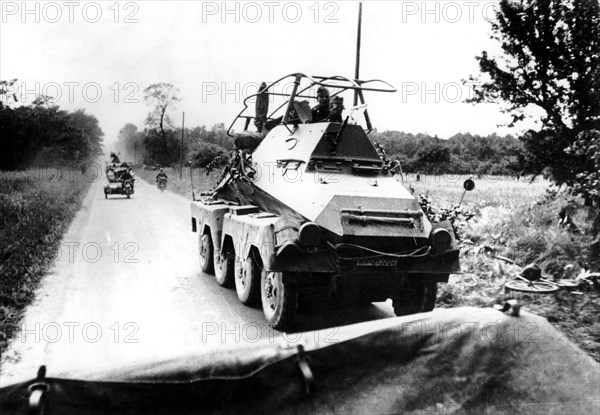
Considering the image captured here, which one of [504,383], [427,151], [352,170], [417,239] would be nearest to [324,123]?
[352,170]

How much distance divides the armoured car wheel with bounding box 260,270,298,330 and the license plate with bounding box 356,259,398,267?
721 millimetres

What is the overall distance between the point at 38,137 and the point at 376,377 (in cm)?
3649

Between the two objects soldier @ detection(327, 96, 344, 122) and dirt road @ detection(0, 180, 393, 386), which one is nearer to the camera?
dirt road @ detection(0, 180, 393, 386)

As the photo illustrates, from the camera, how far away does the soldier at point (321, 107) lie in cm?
790

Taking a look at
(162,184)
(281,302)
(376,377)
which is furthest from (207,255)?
(162,184)

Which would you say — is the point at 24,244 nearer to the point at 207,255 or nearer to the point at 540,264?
the point at 207,255

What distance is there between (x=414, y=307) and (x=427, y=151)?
40953 mm

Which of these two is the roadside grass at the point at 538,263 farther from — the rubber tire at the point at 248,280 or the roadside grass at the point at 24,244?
the roadside grass at the point at 24,244

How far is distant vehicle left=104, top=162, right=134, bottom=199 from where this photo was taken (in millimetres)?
25438

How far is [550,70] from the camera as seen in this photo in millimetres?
10383

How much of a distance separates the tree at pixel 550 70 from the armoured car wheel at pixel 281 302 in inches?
209

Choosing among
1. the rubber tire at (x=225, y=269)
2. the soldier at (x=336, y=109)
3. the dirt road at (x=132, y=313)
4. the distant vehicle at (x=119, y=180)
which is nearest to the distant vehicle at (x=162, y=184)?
the distant vehicle at (x=119, y=180)

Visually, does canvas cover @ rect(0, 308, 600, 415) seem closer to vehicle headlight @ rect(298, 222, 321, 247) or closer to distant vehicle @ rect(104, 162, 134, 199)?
vehicle headlight @ rect(298, 222, 321, 247)

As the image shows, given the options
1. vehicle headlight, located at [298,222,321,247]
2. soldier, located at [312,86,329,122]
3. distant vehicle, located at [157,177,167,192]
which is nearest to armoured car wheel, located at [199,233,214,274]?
soldier, located at [312,86,329,122]
